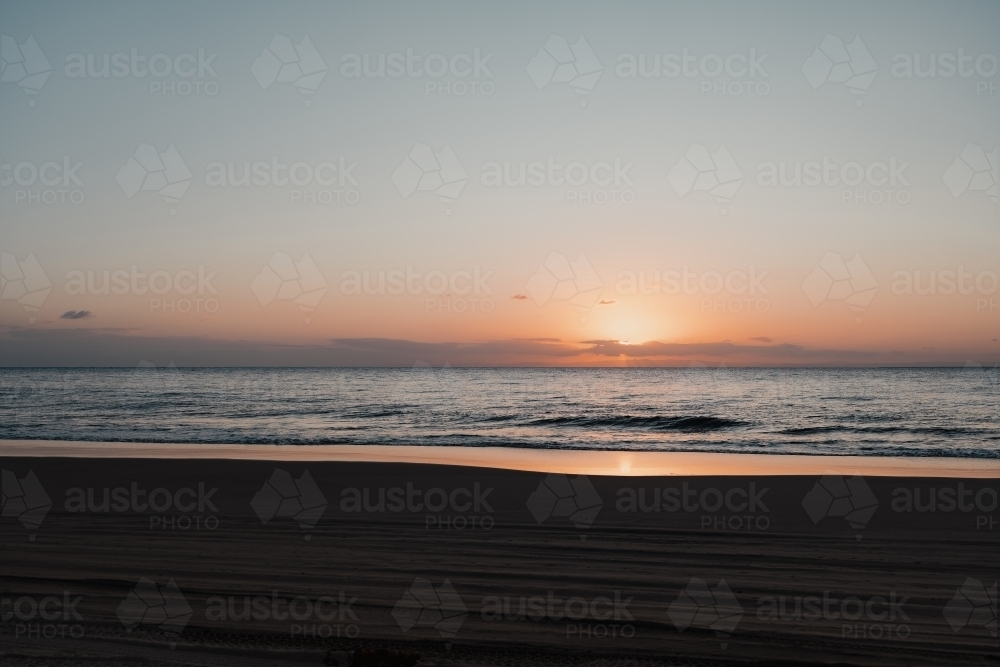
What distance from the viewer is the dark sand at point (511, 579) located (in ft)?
18.4

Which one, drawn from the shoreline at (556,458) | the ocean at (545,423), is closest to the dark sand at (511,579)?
the shoreline at (556,458)

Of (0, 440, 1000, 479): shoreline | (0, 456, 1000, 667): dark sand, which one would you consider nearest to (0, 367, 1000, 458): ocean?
(0, 440, 1000, 479): shoreline

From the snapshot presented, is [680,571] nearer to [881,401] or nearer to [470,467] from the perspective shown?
[470,467]

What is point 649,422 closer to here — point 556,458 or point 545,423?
point 545,423

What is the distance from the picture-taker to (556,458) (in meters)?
21.1

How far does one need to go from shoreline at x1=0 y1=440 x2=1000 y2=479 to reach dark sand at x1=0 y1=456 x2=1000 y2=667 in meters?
4.68

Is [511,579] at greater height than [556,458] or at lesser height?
greater

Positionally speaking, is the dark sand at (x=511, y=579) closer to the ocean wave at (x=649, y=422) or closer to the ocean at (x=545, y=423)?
the ocean at (x=545, y=423)

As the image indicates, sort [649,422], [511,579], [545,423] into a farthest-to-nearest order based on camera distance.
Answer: [545,423] → [649,422] → [511,579]

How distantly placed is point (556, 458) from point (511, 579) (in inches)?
545

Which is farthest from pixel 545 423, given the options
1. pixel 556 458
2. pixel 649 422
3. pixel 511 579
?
pixel 511 579

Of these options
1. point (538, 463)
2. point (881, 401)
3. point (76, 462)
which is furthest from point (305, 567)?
point (881, 401)

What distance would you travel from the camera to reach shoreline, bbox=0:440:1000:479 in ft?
58.3

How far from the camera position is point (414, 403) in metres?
50.7
